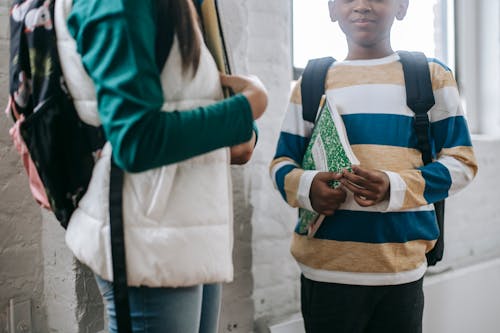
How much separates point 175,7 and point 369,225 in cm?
66

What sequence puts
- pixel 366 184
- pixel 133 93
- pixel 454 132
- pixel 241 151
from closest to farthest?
pixel 133 93 → pixel 241 151 → pixel 366 184 → pixel 454 132

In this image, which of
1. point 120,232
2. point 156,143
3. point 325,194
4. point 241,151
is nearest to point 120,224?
point 120,232

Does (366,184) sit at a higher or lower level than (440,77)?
lower

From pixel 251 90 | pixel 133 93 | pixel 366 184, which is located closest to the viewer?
pixel 133 93

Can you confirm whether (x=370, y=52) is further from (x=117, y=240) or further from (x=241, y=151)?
(x=117, y=240)

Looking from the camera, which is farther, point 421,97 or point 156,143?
point 421,97

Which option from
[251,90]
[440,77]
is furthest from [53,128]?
[440,77]

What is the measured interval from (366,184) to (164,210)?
0.50m

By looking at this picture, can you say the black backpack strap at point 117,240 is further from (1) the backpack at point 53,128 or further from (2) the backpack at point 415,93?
(2) the backpack at point 415,93

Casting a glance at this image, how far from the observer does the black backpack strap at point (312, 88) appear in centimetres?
112

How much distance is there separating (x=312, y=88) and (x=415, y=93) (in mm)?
242

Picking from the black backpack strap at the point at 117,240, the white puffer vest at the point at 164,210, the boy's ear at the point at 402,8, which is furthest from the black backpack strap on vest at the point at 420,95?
the black backpack strap at the point at 117,240

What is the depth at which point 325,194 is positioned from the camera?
1011mm

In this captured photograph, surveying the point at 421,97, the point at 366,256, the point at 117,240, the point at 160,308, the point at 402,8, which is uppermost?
the point at 402,8
